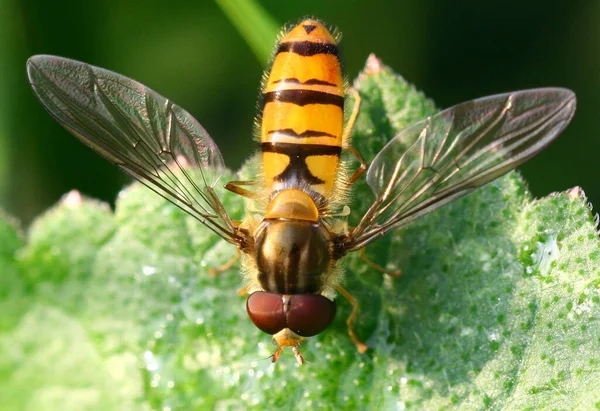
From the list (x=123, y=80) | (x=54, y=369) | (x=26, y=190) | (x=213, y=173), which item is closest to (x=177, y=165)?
(x=213, y=173)

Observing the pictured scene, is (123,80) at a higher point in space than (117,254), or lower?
higher

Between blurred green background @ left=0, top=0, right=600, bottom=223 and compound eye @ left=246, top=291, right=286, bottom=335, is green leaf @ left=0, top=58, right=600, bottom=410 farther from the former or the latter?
blurred green background @ left=0, top=0, right=600, bottom=223

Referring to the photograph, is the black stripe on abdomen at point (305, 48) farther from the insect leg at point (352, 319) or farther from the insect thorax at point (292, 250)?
the insect leg at point (352, 319)

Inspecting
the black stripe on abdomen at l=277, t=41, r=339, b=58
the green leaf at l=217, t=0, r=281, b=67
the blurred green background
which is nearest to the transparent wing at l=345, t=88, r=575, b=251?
the black stripe on abdomen at l=277, t=41, r=339, b=58

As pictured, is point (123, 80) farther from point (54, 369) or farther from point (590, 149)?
point (590, 149)

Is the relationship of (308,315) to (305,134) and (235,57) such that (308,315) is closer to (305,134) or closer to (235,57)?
(305,134)

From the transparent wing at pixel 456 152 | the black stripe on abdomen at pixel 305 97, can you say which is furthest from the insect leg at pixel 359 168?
the black stripe on abdomen at pixel 305 97
